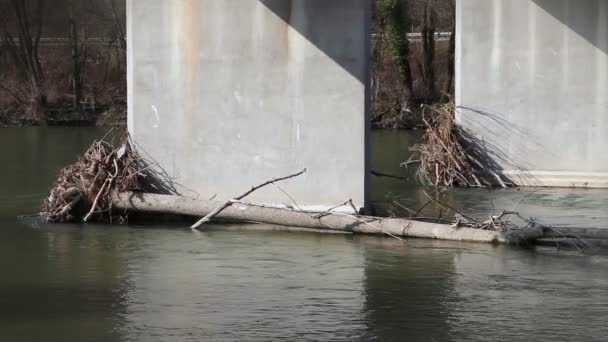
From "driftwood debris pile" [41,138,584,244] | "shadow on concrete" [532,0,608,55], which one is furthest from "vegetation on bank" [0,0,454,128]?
"driftwood debris pile" [41,138,584,244]

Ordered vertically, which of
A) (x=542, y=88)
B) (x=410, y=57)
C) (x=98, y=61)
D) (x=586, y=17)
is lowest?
(x=542, y=88)

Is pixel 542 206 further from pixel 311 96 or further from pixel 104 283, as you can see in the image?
pixel 104 283

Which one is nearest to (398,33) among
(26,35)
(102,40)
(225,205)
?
(102,40)

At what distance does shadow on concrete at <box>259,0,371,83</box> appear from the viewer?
15703 mm

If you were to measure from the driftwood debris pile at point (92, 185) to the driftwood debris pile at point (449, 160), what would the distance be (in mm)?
6593

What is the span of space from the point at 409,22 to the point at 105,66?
12.9 meters

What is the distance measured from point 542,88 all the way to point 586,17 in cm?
147

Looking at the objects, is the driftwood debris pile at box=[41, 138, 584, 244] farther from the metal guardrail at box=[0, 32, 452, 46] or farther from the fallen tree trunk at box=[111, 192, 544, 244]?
the metal guardrail at box=[0, 32, 452, 46]

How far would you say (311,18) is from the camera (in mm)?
15875

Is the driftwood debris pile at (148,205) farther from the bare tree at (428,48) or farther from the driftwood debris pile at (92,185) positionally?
the bare tree at (428,48)

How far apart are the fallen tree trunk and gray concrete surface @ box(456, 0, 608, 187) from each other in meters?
7.00

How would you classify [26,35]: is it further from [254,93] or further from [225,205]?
[225,205]

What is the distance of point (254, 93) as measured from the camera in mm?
16219

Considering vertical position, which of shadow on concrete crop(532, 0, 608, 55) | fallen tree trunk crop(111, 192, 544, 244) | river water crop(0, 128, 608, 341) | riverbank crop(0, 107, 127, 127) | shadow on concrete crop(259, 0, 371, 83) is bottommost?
river water crop(0, 128, 608, 341)
